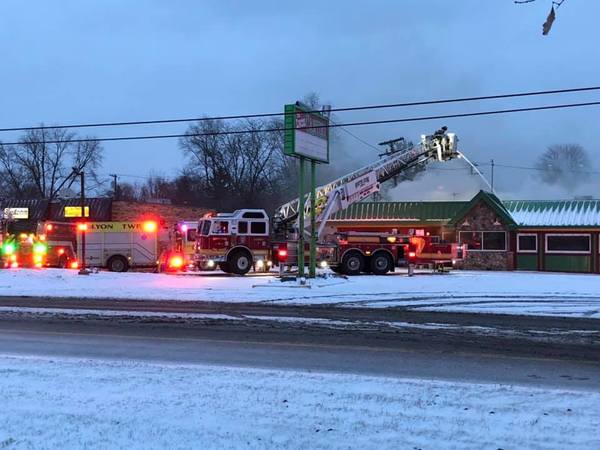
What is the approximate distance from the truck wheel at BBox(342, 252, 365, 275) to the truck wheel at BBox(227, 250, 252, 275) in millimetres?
4195

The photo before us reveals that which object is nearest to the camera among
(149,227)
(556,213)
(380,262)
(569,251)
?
(380,262)

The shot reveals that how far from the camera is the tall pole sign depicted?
75.1ft

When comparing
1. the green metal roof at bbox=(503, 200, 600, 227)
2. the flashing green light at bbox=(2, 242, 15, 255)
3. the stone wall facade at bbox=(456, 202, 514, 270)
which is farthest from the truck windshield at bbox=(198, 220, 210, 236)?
the green metal roof at bbox=(503, 200, 600, 227)

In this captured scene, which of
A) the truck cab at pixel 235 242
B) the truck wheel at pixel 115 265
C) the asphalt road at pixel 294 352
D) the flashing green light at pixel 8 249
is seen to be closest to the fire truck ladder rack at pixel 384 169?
the truck cab at pixel 235 242

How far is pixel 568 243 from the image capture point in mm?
36156

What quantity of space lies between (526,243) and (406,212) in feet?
24.6

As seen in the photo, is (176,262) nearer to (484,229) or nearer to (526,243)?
(484,229)

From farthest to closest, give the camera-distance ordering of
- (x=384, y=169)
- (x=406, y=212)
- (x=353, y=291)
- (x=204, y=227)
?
(x=406, y=212), (x=384, y=169), (x=204, y=227), (x=353, y=291)

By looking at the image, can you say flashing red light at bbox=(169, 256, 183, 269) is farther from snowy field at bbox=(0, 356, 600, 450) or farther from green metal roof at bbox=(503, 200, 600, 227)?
snowy field at bbox=(0, 356, 600, 450)

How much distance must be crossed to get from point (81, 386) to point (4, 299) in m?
12.9

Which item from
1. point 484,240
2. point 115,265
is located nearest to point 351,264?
point 115,265

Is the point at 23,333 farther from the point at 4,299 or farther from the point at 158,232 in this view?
the point at 158,232

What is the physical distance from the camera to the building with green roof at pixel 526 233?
117ft

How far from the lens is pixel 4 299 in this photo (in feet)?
59.1
